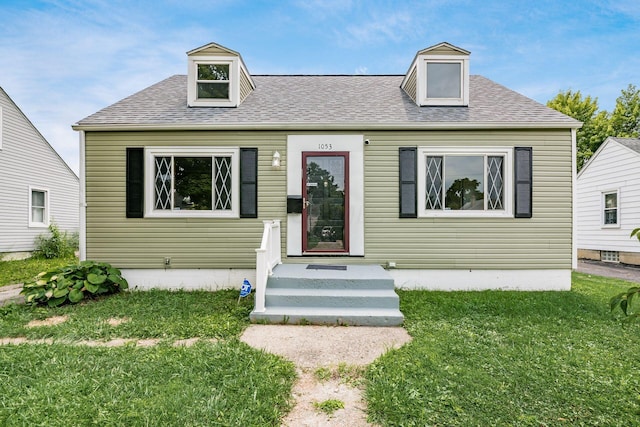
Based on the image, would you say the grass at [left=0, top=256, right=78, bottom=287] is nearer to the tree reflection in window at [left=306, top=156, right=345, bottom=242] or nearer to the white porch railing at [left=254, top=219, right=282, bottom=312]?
the white porch railing at [left=254, top=219, right=282, bottom=312]

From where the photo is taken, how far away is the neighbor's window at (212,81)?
6.34m

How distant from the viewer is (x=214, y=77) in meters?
6.41

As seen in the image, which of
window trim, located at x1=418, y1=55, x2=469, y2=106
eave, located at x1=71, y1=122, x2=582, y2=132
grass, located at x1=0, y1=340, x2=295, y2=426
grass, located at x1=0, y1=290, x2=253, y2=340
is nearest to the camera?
grass, located at x1=0, y1=340, x2=295, y2=426

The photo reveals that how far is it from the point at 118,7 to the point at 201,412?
9955mm

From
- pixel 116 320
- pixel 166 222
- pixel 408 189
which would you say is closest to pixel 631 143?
pixel 408 189

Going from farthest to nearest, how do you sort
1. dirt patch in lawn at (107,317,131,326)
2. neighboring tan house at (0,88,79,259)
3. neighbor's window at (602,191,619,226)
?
neighbor's window at (602,191,619,226), neighboring tan house at (0,88,79,259), dirt patch in lawn at (107,317,131,326)

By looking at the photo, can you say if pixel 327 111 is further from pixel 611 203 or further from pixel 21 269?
pixel 611 203

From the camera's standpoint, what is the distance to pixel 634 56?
13781 millimetres

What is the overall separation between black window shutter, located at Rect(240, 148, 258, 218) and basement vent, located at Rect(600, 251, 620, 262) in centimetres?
1250

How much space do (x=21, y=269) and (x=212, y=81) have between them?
7.76m

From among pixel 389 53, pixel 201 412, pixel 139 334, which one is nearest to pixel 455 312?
pixel 201 412

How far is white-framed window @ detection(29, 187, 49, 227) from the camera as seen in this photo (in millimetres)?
10586

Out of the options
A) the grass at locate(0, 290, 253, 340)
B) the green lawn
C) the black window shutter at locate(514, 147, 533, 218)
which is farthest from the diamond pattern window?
the grass at locate(0, 290, 253, 340)

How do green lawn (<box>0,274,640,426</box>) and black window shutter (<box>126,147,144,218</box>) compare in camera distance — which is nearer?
green lawn (<box>0,274,640,426</box>)
